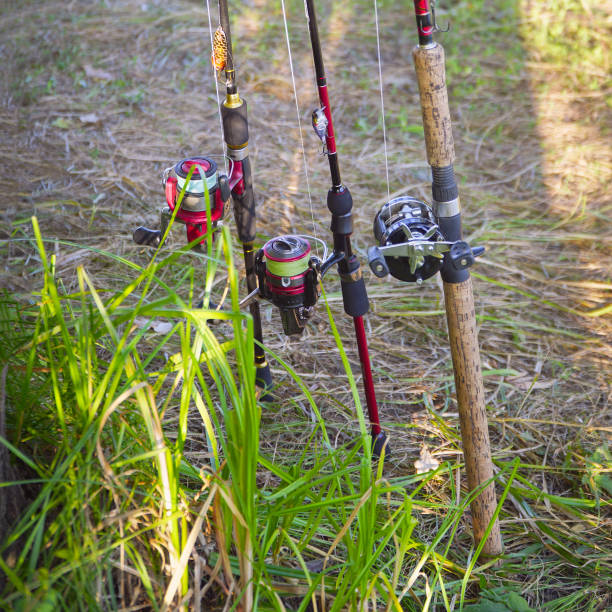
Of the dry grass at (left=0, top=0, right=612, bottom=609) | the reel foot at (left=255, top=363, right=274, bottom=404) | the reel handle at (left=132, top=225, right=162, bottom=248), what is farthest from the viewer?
the dry grass at (left=0, top=0, right=612, bottom=609)

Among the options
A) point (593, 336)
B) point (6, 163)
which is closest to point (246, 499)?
point (593, 336)

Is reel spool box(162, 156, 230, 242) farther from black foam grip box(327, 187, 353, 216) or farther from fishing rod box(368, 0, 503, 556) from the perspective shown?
fishing rod box(368, 0, 503, 556)

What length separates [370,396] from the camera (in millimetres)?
1663

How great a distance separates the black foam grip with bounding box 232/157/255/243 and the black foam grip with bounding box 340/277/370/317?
10.5 inches

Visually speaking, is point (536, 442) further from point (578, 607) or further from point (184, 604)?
point (184, 604)

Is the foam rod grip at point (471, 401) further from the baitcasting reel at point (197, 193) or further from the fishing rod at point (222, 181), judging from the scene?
the baitcasting reel at point (197, 193)

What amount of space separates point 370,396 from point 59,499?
0.80 m

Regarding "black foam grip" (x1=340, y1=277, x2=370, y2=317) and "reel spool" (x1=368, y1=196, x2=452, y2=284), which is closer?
"reel spool" (x1=368, y1=196, x2=452, y2=284)

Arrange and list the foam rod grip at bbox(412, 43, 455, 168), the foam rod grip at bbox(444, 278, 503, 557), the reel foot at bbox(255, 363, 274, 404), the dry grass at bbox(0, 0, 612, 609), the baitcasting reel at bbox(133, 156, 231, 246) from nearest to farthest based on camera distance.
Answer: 1. the foam rod grip at bbox(412, 43, 455, 168)
2. the foam rod grip at bbox(444, 278, 503, 557)
3. the baitcasting reel at bbox(133, 156, 231, 246)
4. the reel foot at bbox(255, 363, 274, 404)
5. the dry grass at bbox(0, 0, 612, 609)

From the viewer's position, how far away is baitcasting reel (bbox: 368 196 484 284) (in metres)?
1.32

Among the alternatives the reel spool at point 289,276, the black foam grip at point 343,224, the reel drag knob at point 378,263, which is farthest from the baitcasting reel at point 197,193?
the reel drag knob at point 378,263

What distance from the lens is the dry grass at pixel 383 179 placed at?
6.36 feet

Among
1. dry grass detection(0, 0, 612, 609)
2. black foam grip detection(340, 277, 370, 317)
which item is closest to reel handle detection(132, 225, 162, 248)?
dry grass detection(0, 0, 612, 609)

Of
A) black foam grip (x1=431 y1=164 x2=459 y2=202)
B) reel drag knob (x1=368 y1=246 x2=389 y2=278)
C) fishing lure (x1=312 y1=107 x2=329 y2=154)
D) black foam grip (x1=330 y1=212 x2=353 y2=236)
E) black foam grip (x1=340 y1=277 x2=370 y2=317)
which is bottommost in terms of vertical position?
black foam grip (x1=340 y1=277 x2=370 y2=317)
